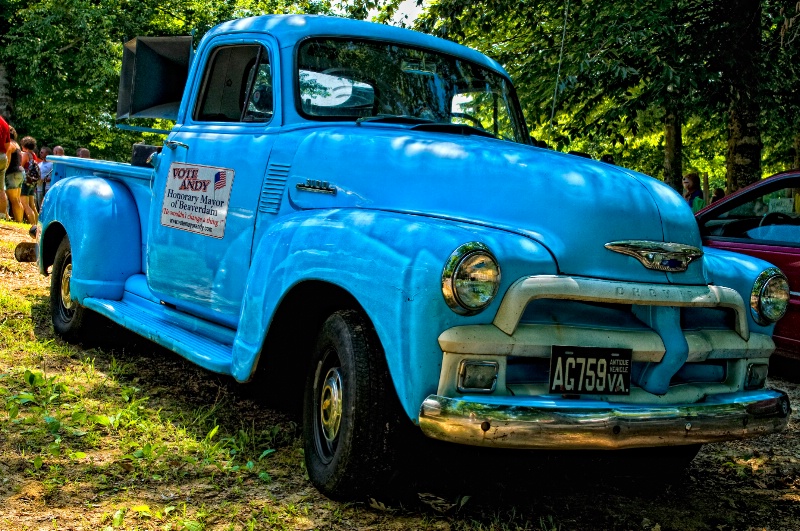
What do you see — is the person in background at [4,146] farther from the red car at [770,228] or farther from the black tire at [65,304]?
the red car at [770,228]

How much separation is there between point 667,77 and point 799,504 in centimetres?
584

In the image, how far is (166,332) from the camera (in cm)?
484

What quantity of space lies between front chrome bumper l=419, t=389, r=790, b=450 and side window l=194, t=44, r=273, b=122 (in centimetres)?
214

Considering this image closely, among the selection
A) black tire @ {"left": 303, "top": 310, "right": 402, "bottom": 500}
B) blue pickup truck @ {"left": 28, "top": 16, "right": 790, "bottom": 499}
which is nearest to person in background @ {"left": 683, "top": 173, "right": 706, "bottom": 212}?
blue pickup truck @ {"left": 28, "top": 16, "right": 790, "bottom": 499}

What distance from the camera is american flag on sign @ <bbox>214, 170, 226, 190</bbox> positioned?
4719mm

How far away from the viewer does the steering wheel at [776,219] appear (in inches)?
259

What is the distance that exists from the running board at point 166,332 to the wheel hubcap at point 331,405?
643 millimetres

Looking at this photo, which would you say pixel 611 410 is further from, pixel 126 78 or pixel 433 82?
pixel 126 78

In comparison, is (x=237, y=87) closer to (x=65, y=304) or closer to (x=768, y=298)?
(x=65, y=304)

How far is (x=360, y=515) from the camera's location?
3453mm

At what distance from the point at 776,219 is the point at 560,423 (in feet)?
14.1

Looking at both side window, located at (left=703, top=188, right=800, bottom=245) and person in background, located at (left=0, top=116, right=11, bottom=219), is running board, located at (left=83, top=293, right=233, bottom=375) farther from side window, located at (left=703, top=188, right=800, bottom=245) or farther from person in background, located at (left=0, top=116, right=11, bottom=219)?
person in background, located at (left=0, top=116, right=11, bottom=219)

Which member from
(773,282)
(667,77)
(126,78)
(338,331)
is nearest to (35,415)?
(338,331)

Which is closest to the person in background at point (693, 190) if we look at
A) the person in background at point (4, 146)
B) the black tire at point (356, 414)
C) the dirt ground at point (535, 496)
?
the dirt ground at point (535, 496)
